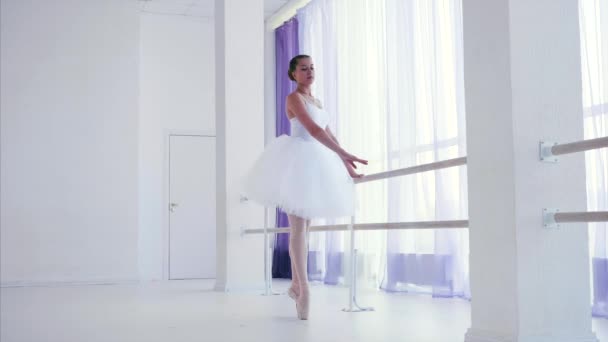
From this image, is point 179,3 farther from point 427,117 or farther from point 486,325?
point 486,325

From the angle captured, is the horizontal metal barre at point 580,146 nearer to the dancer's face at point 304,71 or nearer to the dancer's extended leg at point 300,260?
the dancer's extended leg at point 300,260

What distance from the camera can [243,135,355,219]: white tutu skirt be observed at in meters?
3.17

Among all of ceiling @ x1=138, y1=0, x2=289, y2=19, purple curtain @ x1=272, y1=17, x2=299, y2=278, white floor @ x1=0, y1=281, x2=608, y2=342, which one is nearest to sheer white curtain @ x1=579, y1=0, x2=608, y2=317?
Result: white floor @ x1=0, y1=281, x2=608, y2=342

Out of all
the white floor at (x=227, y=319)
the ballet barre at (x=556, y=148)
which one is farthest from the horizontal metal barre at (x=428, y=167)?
the white floor at (x=227, y=319)

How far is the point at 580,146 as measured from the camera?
6.80ft

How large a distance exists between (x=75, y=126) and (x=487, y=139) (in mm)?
5641

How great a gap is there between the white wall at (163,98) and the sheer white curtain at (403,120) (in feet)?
6.40

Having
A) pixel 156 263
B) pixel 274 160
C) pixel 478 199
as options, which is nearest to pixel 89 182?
pixel 156 263

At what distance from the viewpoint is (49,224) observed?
6996 millimetres

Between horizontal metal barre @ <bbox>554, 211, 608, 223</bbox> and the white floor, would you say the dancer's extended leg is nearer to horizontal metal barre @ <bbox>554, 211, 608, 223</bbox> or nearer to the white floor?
the white floor

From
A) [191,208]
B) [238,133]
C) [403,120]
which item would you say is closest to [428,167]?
[403,120]

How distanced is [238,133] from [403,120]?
1207mm

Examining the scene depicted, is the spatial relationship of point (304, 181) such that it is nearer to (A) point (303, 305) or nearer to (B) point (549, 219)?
(A) point (303, 305)

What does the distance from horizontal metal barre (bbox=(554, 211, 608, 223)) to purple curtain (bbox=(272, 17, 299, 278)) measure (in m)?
5.28
